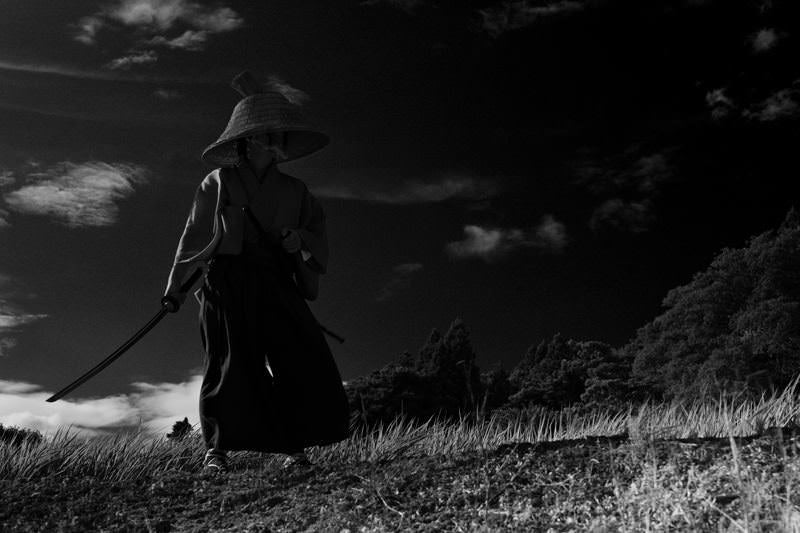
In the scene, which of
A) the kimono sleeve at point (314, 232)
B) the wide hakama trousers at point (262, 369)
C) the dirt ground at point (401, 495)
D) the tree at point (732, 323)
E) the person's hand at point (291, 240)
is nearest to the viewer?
the dirt ground at point (401, 495)

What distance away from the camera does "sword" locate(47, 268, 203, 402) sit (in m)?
5.66

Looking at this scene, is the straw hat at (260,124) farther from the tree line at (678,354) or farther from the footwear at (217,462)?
the tree line at (678,354)

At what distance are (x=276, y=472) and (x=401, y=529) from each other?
176cm

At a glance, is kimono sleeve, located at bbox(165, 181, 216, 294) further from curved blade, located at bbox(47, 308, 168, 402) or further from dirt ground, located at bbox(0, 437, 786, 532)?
dirt ground, located at bbox(0, 437, 786, 532)

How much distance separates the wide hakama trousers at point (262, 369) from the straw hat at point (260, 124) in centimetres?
82

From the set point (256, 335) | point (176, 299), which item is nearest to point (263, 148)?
point (176, 299)

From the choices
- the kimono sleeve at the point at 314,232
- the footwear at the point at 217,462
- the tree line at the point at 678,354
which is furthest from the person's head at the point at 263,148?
the tree line at the point at 678,354

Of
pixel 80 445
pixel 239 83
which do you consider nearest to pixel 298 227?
pixel 239 83

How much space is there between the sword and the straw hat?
890 mm

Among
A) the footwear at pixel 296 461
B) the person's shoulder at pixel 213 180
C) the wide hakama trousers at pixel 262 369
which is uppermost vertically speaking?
the person's shoulder at pixel 213 180

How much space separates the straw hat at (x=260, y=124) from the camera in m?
5.70

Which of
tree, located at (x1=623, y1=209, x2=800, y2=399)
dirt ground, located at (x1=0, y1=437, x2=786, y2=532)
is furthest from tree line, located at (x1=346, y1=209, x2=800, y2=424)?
dirt ground, located at (x1=0, y1=437, x2=786, y2=532)

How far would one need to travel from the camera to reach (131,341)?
18.8ft

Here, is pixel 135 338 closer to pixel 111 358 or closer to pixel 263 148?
pixel 111 358
